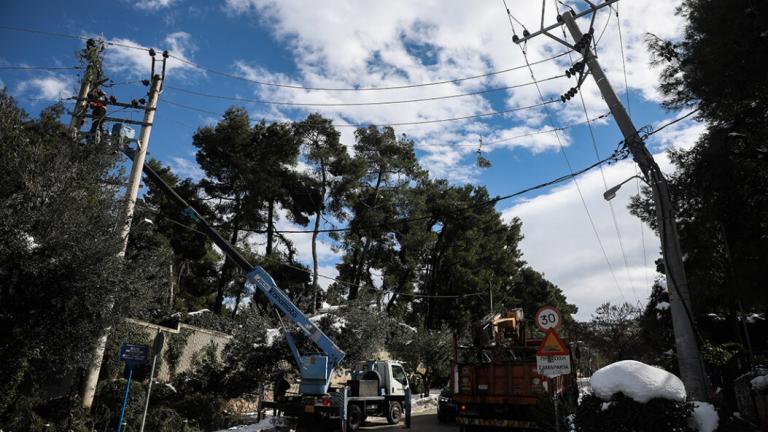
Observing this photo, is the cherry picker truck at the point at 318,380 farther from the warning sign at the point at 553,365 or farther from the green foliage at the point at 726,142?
the green foliage at the point at 726,142

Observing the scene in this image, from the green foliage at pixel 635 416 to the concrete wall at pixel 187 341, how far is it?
14.8 meters

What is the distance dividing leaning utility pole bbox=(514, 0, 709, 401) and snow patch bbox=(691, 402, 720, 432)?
1.77 meters

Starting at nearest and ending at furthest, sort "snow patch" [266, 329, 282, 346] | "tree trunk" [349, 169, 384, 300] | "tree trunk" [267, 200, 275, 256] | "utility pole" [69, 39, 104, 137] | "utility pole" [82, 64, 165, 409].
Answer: "utility pole" [82, 64, 165, 409] → "utility pole" [69, 39, 104, 137] → "snow patch" [266, 329, 282, 346] → "tree trunk" [267, 200, 275, 256] → "tree trunk" [349, 169, 384, 300]

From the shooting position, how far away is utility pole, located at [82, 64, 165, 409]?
10.2m

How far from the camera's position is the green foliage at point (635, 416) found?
725 cm

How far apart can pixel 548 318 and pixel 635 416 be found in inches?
89.7

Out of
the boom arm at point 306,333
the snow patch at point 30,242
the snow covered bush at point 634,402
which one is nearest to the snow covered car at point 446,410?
the boom arm at point 306,333

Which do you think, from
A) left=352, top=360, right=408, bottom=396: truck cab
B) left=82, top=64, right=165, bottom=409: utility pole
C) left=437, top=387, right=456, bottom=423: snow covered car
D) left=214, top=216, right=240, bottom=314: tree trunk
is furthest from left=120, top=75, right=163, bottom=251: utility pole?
left=214, top=216, right=240, bottom=314: tree trunk

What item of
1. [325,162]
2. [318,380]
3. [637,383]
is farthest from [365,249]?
[637,383]

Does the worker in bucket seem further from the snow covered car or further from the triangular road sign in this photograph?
the snow covered car

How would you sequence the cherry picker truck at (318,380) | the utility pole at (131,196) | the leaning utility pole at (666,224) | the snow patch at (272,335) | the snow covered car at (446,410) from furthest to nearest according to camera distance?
the snow patch at (272,335), the snow covered car at (446,410), the cherry picker truck at (318,380), the utility pole at (131,196), the leaning utility pole at (666,224)

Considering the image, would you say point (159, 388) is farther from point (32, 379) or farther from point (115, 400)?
point (32, 379)

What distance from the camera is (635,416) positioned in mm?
7395

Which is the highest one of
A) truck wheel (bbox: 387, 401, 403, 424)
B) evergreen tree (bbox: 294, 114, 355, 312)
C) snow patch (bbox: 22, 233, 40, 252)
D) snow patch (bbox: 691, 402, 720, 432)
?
evergreen tree (bbox: 294, 114, 355, 312)
